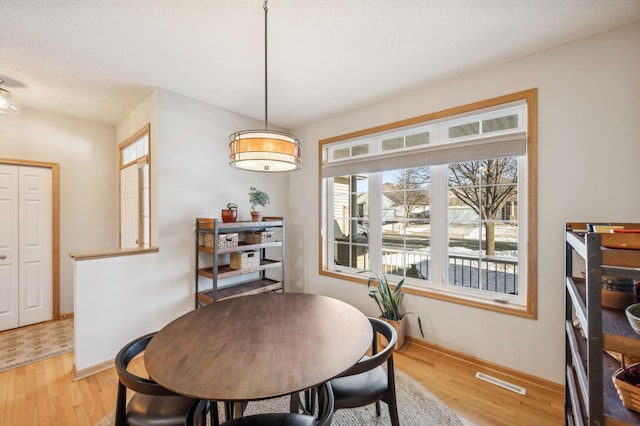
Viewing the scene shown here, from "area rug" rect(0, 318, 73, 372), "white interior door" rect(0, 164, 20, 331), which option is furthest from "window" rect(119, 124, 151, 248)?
"area rug" rect(0, 318, 73, 372)

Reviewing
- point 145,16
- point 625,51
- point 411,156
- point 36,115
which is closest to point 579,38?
point 625,51

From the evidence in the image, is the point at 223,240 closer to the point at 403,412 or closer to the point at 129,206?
the point at 129,206

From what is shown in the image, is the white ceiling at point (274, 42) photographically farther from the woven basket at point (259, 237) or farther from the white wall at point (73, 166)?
the woven basket at point (259, 237)

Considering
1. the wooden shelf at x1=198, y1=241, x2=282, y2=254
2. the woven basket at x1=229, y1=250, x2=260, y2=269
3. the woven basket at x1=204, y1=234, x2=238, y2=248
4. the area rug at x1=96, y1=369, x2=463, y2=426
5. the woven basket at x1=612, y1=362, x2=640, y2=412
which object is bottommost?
the area rug at x1=96, y1=369, x2=463, y2=426

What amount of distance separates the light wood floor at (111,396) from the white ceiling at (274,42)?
8.53 ft

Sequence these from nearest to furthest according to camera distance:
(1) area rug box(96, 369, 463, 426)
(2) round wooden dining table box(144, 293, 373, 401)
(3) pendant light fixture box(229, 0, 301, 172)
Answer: (2) round wooden dining table box(144, 293, 373, 401)
(3) pendant light fixture box(229, 0, 301, 172)
(1) area rug box(96, 369, 463, 426)

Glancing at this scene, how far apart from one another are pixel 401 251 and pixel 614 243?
2023 millimetres

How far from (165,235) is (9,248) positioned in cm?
214

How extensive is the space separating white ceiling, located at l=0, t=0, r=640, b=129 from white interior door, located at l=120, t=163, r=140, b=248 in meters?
0.96

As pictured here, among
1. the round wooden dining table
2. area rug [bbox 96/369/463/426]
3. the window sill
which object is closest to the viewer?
the round wooden dining table

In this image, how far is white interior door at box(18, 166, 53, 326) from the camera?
318cm

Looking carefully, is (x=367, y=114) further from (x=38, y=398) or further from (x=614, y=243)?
(x=38, y=398)

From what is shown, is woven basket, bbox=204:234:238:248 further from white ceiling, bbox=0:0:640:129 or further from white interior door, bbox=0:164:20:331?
white interior door, bbox=0:164:20:331

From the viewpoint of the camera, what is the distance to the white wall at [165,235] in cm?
231
